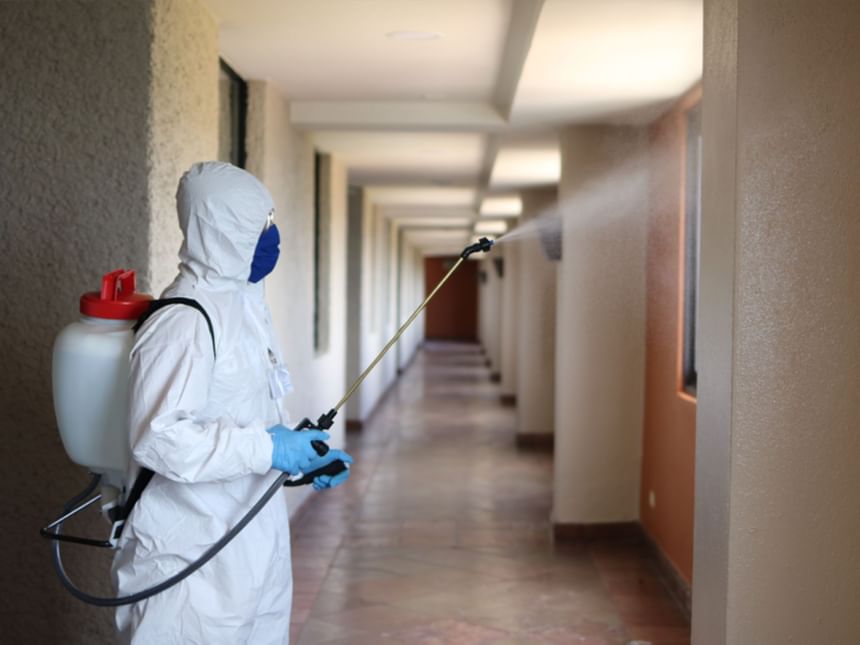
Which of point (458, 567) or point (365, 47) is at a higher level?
point (365, 47)

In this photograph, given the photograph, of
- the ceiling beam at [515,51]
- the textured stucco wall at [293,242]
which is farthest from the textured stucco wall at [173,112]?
the textured stucco wall at [293,242]

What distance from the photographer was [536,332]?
9.01 metres

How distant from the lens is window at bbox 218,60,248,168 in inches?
199

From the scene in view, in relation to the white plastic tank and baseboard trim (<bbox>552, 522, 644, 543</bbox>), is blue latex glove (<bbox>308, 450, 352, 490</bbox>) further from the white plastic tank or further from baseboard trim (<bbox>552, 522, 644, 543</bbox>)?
baseboard trim (<bbox>552, 522, 644, 543</bbox>)

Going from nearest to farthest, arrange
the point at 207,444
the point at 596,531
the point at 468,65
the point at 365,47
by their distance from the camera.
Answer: the point at 207,444
the point at 365,47
the point at 468,65
the point at 596,531

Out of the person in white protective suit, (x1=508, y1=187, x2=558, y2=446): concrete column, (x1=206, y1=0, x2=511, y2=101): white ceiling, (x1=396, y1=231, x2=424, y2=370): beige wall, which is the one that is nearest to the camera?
the person in white protective suit

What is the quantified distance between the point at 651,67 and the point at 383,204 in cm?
771

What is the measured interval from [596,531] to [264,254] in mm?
3881

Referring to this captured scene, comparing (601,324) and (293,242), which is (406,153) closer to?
(293,242)

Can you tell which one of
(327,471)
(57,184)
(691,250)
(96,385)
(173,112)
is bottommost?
(327,471)

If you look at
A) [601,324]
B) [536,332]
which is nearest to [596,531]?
[601,324]

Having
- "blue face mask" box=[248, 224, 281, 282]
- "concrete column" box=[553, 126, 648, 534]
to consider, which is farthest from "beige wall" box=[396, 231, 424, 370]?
"blue face mask" box=[248, 224, 281, 282]

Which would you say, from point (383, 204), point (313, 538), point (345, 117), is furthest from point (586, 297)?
point (383, 204)

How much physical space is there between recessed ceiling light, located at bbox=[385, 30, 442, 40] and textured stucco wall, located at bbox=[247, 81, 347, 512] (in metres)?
1.16
